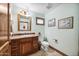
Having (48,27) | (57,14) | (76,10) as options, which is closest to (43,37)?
(48,27)

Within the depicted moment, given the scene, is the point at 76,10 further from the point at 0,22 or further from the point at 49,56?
the point at 0,22

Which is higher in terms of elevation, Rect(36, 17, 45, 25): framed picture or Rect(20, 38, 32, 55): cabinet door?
Rect(36, 17, 45, 25): framed picture

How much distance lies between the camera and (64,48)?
150cm

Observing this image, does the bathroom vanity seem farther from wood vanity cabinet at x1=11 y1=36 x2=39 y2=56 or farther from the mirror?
the mirror

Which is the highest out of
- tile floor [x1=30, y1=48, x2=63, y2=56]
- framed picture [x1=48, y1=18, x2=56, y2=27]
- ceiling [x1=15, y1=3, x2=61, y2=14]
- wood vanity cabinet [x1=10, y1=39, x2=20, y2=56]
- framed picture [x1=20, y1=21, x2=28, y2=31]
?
ceiling [x1=15, y1=3, x2=61, y2=14]

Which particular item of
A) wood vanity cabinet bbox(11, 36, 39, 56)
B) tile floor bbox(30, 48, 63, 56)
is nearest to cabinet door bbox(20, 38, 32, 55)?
wood vanity cabinet bbox(11, 36, 39, 56)

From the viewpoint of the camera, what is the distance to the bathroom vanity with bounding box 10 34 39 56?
1.44m

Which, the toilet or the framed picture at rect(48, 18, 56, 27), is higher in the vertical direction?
the framed picture at rect(48, 18, 56, 27)

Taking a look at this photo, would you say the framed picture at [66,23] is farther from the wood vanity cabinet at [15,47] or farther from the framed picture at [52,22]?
the wood vanity cabinet at [15,47]

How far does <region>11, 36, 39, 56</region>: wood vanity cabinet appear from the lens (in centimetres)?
144

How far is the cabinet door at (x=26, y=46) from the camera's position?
1487mm

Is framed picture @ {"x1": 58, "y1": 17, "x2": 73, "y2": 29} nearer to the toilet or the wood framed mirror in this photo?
the toilet

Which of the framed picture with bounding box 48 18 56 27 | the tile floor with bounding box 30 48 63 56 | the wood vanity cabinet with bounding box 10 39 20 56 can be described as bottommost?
the tile floor with bounding box 30 48 63 56

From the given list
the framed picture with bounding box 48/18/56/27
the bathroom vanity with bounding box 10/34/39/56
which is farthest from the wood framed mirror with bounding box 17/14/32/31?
the framed picture with bounding box 48/18/56/27
